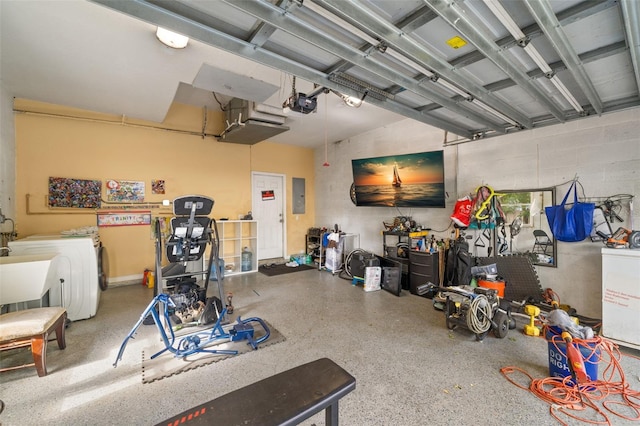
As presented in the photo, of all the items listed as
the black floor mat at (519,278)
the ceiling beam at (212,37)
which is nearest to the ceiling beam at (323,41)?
the ceiling beam at (212,37)

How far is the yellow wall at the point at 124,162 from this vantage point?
13.5 ft

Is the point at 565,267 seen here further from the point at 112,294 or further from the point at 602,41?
the point at 112,294

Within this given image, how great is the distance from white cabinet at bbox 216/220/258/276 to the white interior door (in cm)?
45

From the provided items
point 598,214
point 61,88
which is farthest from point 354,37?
point 61,88

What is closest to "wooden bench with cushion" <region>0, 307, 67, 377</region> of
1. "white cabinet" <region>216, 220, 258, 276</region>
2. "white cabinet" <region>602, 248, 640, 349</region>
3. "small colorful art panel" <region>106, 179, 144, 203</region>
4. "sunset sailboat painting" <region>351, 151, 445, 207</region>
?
"small colorful art panel" <region>106, 179, 144, 203</region>

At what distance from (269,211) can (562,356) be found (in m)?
5.74

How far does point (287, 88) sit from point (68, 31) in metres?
2.25

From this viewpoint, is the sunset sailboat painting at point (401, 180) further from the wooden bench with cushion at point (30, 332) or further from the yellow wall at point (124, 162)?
the wooden bench with cushion at point (30, 332)

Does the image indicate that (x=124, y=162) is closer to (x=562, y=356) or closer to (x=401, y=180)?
(x=401, y=180)

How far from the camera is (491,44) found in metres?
1.79

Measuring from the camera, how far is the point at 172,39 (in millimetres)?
2549

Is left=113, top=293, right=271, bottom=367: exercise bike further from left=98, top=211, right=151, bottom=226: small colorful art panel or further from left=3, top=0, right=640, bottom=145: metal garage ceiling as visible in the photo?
left=98, top=211, right=151, bottom=226: small colorful art panel

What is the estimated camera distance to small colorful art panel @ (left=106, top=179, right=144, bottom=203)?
4.68 m

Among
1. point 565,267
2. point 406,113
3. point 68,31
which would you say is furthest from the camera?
point 565,267
